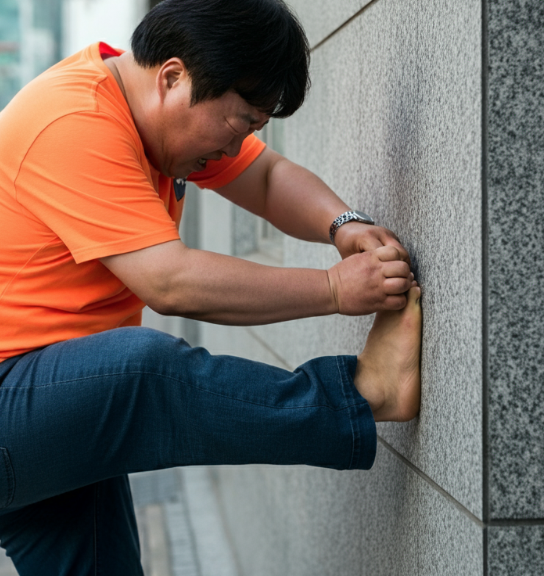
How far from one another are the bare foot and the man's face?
587 mm

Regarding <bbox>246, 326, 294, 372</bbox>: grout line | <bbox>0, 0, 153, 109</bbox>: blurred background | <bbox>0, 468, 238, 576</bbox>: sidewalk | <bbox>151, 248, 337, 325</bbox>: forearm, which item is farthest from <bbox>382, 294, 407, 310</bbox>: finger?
<bbox>0, 0, 153, 109</bbox>: blurred background

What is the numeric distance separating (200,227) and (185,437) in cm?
605


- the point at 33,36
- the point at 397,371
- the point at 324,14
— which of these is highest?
the point at 33,36

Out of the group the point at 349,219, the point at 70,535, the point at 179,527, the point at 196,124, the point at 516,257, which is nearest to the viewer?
the point at 516,257

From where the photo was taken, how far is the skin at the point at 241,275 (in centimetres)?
173

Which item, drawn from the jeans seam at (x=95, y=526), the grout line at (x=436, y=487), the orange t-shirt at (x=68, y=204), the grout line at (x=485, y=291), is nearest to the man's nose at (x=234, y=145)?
the orange t-shirt at (x=68, y=204)

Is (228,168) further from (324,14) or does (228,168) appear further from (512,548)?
(512,548)

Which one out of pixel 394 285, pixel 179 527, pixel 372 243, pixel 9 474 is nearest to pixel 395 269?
pixel 394 285

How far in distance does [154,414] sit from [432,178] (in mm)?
796

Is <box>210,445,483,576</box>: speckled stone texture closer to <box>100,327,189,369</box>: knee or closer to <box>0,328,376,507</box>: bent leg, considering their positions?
<box>0,328,376,507</box>: bent leg

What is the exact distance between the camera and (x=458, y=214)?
5.06 ft

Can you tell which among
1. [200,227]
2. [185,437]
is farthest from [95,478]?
[200,227]

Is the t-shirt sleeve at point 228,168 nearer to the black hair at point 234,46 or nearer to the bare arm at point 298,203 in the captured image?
the bare arm at point 298,203

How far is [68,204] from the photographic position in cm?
173
